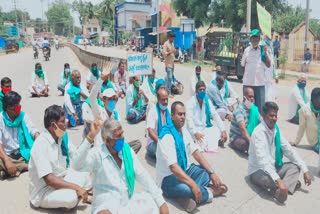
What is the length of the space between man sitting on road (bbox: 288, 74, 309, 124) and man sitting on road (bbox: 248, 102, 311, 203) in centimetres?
306

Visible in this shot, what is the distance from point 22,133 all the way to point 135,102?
3738 mm

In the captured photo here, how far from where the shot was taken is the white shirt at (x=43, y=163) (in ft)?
12.5

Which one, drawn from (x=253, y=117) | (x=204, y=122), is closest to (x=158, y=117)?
(x=204, y=122)

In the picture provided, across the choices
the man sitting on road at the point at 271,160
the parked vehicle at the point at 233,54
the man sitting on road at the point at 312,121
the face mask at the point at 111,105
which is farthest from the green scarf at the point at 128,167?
the parked vehicle at the point at 233,54

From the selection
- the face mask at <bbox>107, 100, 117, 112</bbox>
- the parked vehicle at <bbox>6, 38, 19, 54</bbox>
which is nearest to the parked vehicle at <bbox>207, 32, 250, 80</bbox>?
the face mask at <bbox>107, 100, 117, 112</bbox>

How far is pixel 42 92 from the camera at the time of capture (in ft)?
40.3

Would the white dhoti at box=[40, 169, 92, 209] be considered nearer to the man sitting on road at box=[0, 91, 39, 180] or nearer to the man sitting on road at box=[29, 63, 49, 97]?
the man sitting on road at box=[0, 91, 39, 180]

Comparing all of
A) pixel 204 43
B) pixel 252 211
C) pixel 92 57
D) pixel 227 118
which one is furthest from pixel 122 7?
pixel 252 211

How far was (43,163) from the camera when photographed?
12.5 ft

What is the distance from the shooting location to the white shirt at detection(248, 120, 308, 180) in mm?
4559

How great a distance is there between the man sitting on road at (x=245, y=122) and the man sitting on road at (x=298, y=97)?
1.87 meters

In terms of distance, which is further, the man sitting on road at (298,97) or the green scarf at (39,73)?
the green scarf at (39,73)

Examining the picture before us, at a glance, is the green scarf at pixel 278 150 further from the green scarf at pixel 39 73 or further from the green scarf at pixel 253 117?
the green scarf at pixel 39 73

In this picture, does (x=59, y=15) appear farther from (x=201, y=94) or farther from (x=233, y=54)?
(x=201, y=94)
